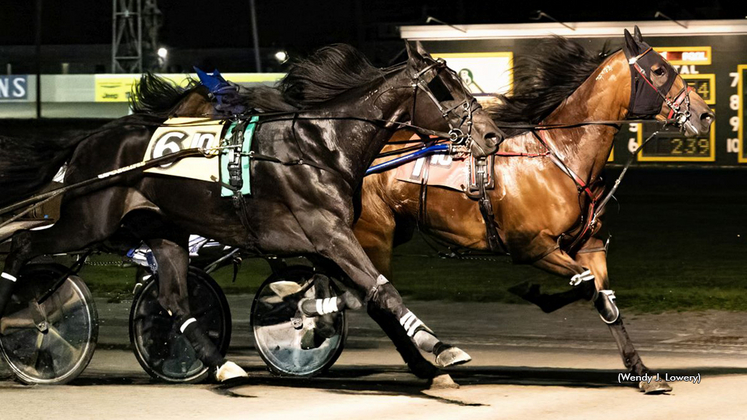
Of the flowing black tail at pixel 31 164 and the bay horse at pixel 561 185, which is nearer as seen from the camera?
the bay horse at pixel 561 185

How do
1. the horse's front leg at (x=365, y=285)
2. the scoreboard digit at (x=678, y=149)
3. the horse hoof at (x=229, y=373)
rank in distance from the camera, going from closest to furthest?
the horse's front leg at (x=365, y=285), the horse hoof at (x=229, y=373), the scoreboard digit at (x=678, y=149)

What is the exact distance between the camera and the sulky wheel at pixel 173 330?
8.37 m

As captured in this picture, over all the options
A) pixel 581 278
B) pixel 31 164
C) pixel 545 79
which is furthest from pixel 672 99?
pixel 31 164

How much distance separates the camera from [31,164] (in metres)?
8.59

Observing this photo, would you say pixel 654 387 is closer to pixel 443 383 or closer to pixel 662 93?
pixel 443 383

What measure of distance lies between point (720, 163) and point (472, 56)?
5.13 m

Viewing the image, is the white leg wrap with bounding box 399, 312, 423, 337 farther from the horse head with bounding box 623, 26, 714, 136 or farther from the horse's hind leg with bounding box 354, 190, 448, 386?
the horse head with bounding box 623, 26, 714, 136

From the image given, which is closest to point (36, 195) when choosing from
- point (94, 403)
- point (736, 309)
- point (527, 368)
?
point (94, 403)

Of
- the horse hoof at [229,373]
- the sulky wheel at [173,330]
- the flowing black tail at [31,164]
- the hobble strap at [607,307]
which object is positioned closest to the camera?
the horse hoof at [229,373]

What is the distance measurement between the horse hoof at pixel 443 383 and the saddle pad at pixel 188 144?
190 cm

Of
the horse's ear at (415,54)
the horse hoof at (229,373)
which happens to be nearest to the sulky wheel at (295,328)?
the horse hoof at (229,373)

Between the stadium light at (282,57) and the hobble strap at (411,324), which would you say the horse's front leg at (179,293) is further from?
the stadium light at (282,57)

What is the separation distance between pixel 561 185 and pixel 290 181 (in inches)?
71.6

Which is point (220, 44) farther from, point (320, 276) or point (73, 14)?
point (320, 276)
